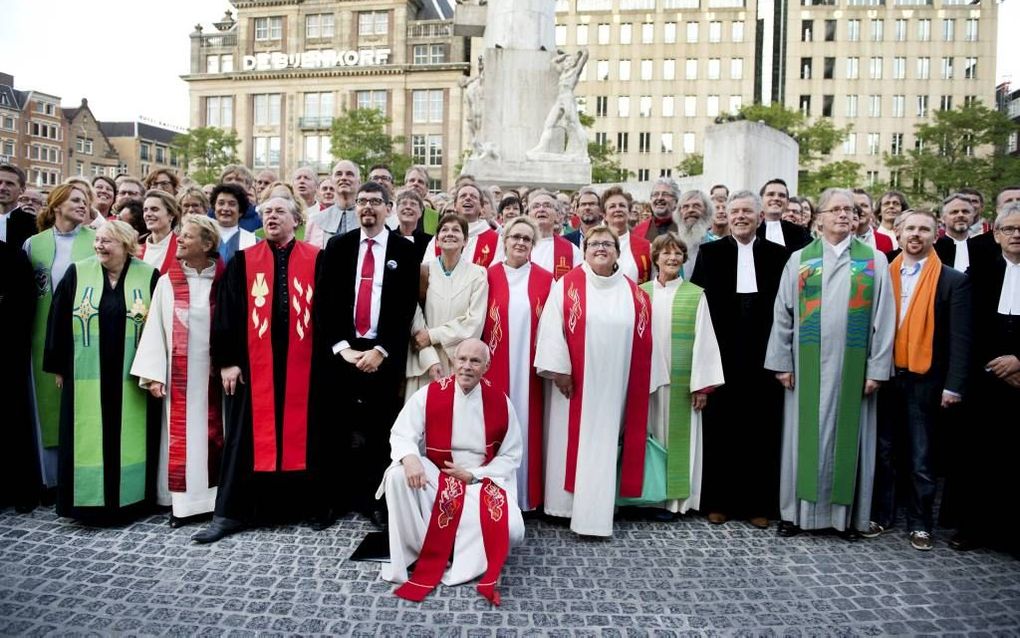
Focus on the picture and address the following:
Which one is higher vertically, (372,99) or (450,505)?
(372,99)

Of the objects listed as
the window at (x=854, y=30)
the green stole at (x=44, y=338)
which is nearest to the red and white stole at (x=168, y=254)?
the green stole at (x=44, y=338)

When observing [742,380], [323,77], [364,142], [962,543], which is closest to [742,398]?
[742,380]

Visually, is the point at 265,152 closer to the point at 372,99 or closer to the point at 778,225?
the point at 372,99

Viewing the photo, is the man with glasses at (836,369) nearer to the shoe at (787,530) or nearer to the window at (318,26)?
the shoe at (787,530)

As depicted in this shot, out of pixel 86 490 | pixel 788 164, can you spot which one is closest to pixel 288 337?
pixel 86 490

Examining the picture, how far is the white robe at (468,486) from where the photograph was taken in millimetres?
4168

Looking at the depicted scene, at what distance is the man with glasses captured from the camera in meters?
4.96

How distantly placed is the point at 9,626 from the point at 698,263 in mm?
4911

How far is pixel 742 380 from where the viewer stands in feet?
17.7

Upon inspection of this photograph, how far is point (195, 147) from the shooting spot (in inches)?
2009

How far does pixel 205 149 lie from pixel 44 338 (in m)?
51.0

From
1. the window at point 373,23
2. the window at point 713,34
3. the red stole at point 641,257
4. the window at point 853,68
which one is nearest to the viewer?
the red stole at point 641,257

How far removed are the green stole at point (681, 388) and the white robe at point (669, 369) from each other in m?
0.03

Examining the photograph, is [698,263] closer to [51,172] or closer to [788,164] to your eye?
[788,164]
